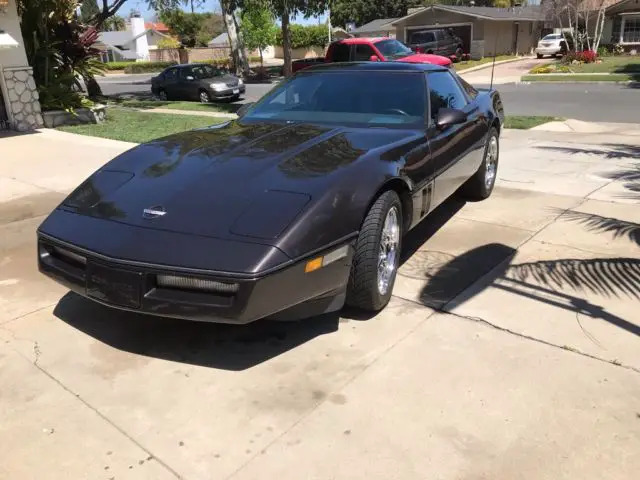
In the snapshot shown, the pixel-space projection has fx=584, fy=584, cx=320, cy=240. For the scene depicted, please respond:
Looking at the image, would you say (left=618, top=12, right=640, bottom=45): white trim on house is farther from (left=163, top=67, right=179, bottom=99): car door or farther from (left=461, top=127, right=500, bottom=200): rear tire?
(left=461, top=127, right=500, bottom=200): rear tire

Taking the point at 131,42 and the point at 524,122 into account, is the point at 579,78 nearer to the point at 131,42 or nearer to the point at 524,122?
the point at 524,122

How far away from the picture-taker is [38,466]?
2451 mm

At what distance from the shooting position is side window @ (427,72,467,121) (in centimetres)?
482

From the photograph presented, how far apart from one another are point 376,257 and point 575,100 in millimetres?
16928

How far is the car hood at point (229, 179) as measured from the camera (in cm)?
308

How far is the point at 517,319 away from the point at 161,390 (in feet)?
7.13

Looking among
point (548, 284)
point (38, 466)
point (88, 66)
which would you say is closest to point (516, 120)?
point (548, 284)

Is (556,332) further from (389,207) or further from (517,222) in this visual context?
(517,222)

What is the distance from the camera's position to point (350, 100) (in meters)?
4.69

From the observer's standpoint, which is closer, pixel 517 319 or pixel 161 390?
pixel 161 390

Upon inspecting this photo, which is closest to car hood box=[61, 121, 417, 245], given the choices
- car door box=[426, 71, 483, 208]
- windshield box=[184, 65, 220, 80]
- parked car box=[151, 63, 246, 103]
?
car door box=[426, 71, 483, 208]

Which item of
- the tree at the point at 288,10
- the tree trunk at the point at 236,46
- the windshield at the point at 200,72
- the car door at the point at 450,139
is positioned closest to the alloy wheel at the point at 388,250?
the car door at the point at 450,139

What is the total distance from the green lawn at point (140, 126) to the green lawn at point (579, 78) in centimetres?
1786

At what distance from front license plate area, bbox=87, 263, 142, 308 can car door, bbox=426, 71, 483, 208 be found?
2.40 meters
